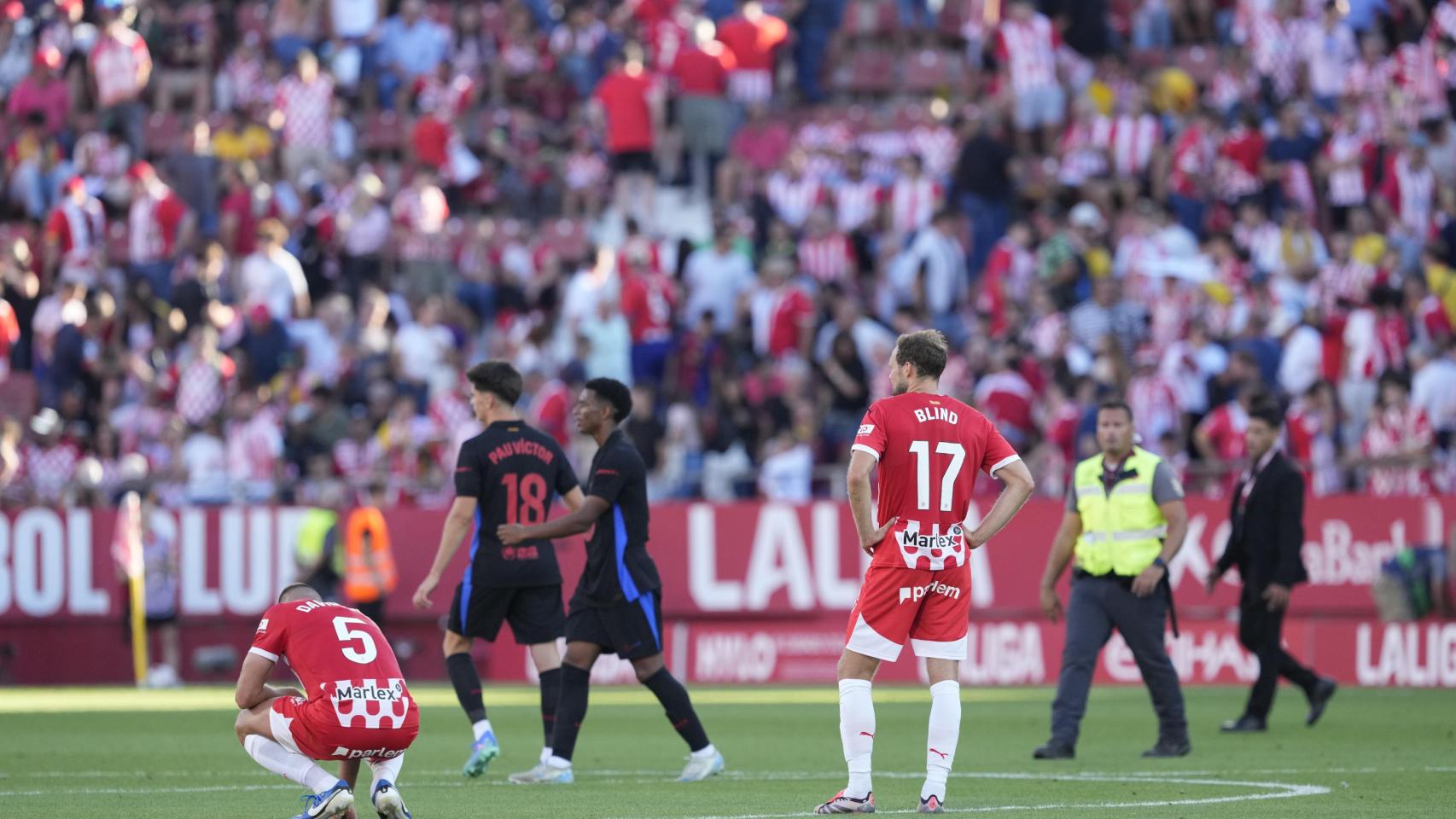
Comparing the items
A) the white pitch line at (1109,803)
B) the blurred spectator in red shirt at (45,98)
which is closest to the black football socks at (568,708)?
the white pitch line at (1109,803)

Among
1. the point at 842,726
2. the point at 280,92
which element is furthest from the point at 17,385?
the point at 842,726

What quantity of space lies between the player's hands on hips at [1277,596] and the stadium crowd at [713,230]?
682cm

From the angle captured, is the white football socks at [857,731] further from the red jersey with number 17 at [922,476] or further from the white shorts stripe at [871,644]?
the red jersey with number 17 at [922,476]

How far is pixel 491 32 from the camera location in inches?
1276

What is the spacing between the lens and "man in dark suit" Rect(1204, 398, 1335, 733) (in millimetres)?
16062

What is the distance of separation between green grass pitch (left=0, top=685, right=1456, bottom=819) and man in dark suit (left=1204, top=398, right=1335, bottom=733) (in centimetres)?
45

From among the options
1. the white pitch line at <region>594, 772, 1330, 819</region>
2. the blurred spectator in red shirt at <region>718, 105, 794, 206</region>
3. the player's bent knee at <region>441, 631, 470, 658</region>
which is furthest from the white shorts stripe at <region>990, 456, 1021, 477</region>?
the blurred spectator in red shirt at <region>718, 105, 794, 206</region>

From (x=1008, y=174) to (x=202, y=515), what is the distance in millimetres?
10255

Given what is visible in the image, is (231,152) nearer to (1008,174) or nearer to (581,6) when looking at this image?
(581,6)

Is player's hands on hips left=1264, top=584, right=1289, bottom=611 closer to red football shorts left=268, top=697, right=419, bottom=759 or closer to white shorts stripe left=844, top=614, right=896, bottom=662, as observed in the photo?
white shorts stripe left=844, top=614, right=896, bottom=662

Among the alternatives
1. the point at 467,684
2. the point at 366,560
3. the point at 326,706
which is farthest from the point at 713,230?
the point at 326,706

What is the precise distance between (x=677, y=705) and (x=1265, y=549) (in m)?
5.41

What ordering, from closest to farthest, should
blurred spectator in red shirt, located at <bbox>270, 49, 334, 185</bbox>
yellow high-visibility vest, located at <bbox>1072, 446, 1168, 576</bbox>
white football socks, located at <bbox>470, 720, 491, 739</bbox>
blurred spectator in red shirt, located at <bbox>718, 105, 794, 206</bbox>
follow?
white football socks, located at <bbox>470, 720, 491, 739</bbox>
yellow high-visibility vest, located at <bbox>1072, 446, 1168, 576</bbox>
blurred spectator in red shirt, located at <bbox>718, 105, 794, 206</bbox>
blurred spectator in red shirt, located at <bbox>270, 49, 334, 185</bbox>

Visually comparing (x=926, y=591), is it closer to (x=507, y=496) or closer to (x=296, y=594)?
(x=296, y=594)
